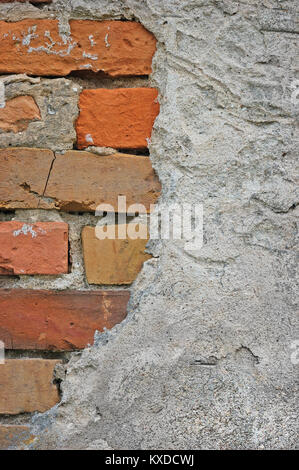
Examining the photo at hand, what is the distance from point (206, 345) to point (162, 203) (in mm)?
264

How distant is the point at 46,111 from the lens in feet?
2.49

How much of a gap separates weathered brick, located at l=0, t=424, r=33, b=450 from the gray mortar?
2 cm

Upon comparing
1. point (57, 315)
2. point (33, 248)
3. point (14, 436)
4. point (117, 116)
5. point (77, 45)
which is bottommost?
point (14, 436)

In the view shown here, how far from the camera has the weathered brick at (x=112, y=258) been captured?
761 mm

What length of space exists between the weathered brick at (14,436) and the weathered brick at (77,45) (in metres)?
0.64

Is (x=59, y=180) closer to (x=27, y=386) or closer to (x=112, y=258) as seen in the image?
(x=112, y=258)

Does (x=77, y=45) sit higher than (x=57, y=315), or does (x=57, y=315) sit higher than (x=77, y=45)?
(x=77, y=45)

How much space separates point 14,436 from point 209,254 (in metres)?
0.48

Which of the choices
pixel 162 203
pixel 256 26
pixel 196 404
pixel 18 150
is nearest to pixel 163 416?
pixel 196 404

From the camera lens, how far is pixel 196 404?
73cm

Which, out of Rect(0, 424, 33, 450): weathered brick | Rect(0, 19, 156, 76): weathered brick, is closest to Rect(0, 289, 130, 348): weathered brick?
Rect(0, 424, 33, 450): weathered brick

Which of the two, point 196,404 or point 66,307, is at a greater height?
point 66,307

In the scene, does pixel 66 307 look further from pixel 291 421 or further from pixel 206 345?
pixel 291 421

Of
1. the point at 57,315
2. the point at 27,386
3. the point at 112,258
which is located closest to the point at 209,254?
the point at 112,258
